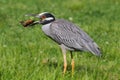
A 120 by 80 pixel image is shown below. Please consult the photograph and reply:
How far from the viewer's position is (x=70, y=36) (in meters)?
7.71

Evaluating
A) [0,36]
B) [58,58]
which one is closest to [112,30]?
[0,36]

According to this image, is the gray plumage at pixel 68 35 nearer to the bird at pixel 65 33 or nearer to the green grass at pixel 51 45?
the bird at pixel 65 33

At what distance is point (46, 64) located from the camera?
8.39 m

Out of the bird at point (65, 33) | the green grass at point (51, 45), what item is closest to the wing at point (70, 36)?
the bird at point (65, 33)

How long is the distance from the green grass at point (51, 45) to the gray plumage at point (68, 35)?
0.42 meters

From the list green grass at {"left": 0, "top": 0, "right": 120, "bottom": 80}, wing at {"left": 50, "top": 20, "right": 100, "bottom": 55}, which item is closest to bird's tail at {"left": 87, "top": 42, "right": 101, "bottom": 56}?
wing at {"left": 50, "top": 20, "right": 100, "bottom": 55}

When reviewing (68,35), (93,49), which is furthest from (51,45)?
(93,49)

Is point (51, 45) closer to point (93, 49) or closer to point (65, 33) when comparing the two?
point (65, 33)

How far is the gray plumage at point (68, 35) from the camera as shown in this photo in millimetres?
7582

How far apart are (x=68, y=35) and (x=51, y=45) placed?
3.05 meters

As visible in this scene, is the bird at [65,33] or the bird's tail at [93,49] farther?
the bird at [65,33]

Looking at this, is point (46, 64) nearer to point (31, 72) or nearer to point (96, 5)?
point (31, 72)

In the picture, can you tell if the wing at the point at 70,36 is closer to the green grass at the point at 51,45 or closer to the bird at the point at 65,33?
the bird at the point at 65,33

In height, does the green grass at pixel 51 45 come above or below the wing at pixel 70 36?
below
